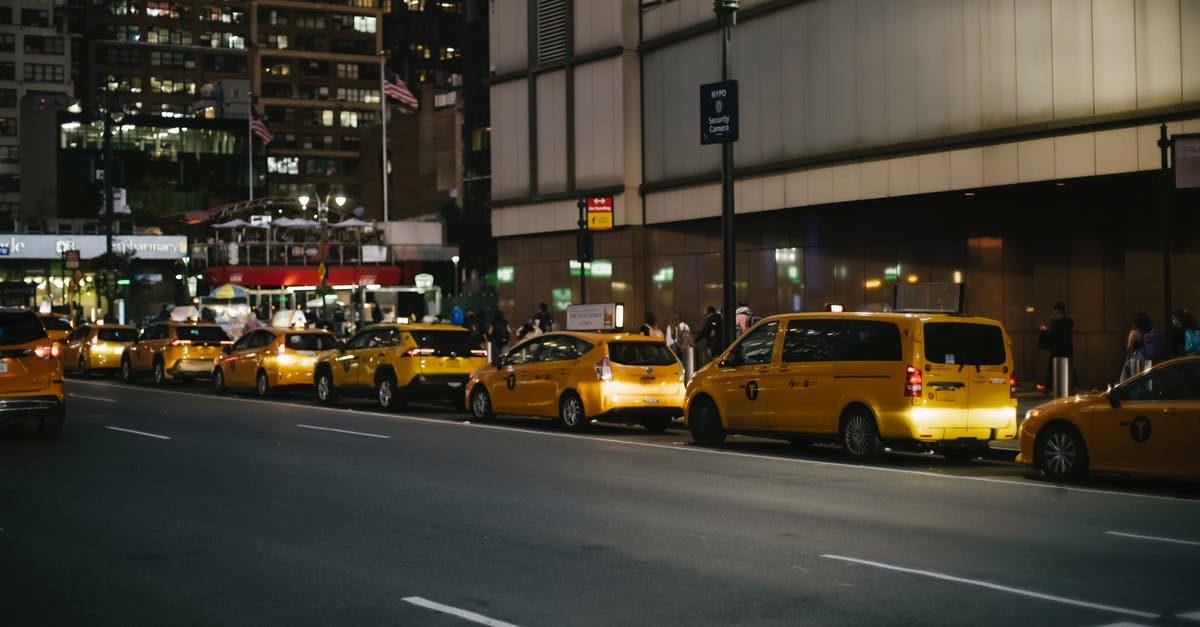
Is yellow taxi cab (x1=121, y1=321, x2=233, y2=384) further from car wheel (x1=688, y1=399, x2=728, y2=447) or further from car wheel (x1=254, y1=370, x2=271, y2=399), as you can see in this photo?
car wheel (x1=688, y1=399, x2=728, y2=447)

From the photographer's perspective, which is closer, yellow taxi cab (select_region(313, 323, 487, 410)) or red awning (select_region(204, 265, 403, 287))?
yellow taxi cab (select_region(313, 323, 487, 410))

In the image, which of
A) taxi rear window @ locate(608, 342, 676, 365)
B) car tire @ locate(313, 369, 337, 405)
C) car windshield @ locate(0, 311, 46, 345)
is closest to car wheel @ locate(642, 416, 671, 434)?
taxi rear window @ locate(608, 342, 676, 365)

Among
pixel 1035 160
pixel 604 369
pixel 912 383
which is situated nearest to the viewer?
pixel 912 383

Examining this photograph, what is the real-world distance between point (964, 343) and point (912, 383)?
101cm

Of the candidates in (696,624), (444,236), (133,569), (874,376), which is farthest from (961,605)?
(444,236)

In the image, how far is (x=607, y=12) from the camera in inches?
1537

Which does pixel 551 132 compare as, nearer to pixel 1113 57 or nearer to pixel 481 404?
pixel 481 404

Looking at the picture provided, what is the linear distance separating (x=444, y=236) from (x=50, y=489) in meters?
81.2

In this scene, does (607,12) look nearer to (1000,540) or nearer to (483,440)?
(483,440)

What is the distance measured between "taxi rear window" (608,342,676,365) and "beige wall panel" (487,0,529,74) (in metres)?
22.6

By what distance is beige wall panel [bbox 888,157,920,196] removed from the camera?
29188mm

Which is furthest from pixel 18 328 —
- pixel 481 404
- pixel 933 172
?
pixel 933 172

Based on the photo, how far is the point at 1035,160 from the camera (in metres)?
26.4

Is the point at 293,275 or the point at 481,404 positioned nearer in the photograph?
the point at 481,404
